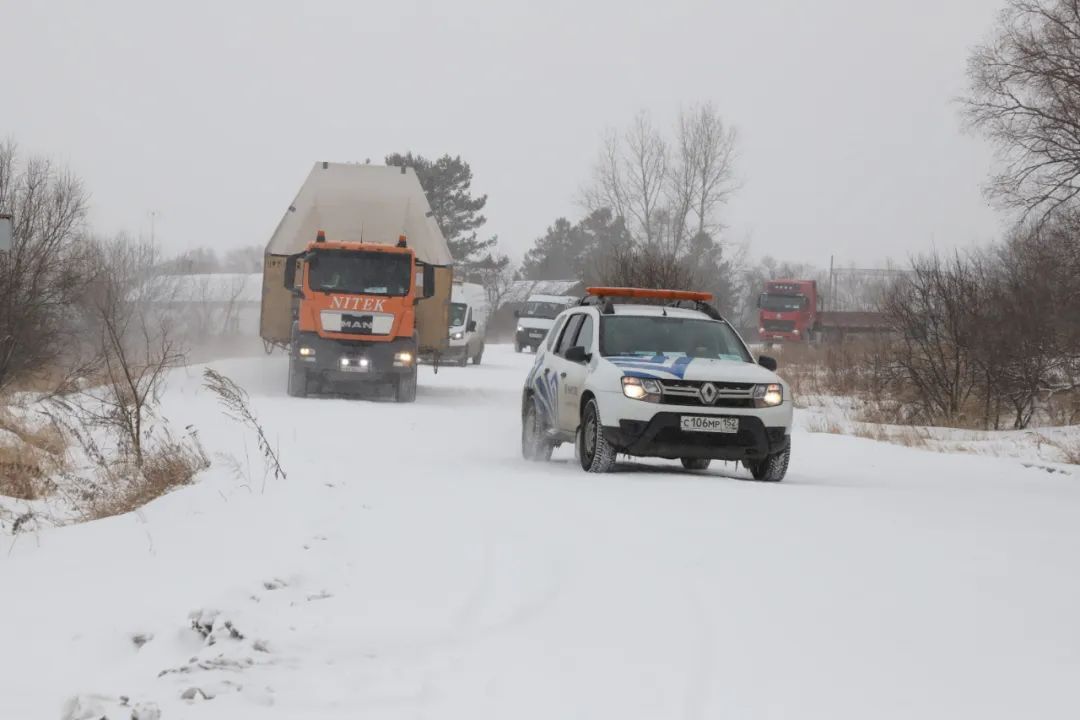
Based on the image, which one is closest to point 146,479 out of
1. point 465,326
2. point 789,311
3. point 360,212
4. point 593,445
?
point 593,445

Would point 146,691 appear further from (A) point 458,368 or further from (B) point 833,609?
(A) point 458,368

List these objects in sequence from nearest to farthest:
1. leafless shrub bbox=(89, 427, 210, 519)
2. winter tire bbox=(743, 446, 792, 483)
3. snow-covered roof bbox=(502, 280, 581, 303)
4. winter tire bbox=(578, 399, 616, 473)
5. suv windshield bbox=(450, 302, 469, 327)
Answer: leafless shrub bbox=(89, 427, 210, 519), winter tire bbox=(578, 399, 616, 473), winter tire bbox=(743, 446, 792, 483), suv windshield bbox=(450, 302, 469, 327), snow-covered roof bbox=(502, 280, 581, 303)

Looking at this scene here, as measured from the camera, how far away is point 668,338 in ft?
41.8

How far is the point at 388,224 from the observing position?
24.7 metres

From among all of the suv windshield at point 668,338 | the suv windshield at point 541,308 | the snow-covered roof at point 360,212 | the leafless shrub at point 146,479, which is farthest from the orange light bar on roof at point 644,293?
the suv windshield at point 541,308

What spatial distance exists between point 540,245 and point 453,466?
104 m

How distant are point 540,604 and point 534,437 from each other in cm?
797

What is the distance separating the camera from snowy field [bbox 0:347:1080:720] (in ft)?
15.6

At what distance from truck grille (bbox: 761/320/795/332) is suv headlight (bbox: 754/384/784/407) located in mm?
52110

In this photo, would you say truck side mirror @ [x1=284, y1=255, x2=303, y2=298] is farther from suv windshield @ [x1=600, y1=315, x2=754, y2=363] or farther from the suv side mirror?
suv windshield @ [x1=600, y1=315, x2=754, y2=363]

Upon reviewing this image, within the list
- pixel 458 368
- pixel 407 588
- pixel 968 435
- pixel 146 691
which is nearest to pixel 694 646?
pixel 407 588

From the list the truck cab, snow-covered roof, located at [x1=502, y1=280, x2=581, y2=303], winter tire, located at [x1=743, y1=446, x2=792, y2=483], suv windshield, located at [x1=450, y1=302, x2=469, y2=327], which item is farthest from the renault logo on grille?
snow-covered roof, located at [x1=502, y1=280, x2=581, y2=303]

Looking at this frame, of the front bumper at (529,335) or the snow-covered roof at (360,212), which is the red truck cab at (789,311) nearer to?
the front bumper at (529,335)

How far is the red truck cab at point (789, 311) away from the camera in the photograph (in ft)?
207
